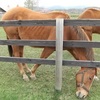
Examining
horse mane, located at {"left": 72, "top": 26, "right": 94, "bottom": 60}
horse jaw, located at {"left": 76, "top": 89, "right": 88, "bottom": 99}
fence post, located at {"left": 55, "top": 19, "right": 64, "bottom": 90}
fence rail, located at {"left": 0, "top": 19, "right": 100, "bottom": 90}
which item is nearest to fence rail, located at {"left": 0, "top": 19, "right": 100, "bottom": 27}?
fence rail, located at {"left": 0, "top": 19, "right": 100, "bottom": 90}

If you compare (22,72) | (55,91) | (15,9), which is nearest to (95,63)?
(55,91)

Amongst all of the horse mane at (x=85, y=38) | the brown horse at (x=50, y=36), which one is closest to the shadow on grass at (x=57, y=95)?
the brown horse at (x=50, y=36)

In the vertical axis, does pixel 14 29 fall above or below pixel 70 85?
above

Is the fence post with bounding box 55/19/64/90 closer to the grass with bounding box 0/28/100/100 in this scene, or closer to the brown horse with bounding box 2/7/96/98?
the grass with bounding box 0/28/100/100

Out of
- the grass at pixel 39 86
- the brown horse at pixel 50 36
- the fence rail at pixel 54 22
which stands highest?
the fence rail at pixel 54 22

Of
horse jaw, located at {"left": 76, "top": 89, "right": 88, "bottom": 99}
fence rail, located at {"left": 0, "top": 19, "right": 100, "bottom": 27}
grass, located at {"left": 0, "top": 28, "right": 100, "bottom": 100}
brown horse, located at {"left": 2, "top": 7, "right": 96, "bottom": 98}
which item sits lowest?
grass, located at {"left": 0, "top": 28, "right": 100, "bottom": 100}

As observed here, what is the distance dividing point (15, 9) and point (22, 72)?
61.6 inches

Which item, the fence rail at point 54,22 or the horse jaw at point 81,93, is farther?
the horse jaw at point 81,93

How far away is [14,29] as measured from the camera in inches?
211

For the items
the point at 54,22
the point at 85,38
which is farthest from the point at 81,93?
the point at 54,22

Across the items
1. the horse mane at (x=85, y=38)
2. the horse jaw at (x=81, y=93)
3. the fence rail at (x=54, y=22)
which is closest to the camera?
the fence rail at (x=54, y=22)

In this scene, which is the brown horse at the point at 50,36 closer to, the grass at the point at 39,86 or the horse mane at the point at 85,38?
the horse mane at the point at 85,38

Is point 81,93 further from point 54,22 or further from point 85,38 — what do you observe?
point 54,22

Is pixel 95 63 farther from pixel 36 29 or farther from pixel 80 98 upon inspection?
pixel 36 29
